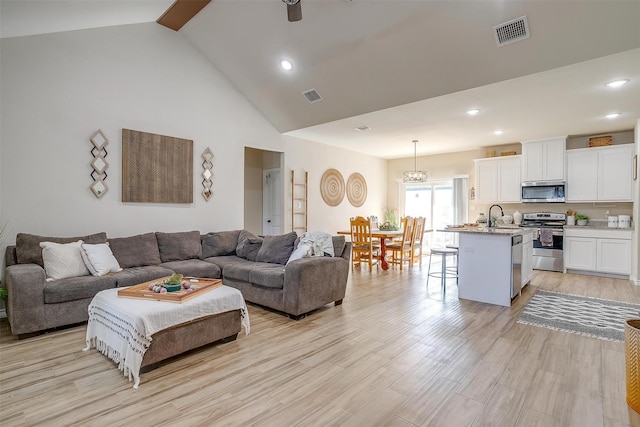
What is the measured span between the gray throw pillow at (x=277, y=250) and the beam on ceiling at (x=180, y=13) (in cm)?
332

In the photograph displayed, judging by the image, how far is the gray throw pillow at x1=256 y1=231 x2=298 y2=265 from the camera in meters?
4.27

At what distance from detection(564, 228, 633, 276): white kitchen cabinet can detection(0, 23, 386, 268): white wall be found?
636 cm

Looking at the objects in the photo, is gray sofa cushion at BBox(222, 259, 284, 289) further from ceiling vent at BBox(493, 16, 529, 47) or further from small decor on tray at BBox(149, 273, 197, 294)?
ceiling vent at BBox(493, 16, 529, 47)

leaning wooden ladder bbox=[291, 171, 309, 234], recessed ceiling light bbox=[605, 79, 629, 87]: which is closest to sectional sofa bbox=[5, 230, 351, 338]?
leaning wooden ladder bbox=[291, 171, 309, 234]

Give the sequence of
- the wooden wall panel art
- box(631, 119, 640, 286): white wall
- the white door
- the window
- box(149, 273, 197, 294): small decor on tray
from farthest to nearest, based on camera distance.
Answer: the window, the white door, box(631, 119, 640, 286): white wall, the wooden wall panel art, box(149, 273, 197, 294): small decor on tray

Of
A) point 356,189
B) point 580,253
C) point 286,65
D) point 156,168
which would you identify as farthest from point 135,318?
point 580,253

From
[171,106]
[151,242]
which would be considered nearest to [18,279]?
[151,242]

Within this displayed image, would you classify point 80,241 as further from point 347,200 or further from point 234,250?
point 347,200

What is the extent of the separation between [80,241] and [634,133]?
891 centimetres

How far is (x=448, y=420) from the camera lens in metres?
1.83

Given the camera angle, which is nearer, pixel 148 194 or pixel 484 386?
pixel 484 386

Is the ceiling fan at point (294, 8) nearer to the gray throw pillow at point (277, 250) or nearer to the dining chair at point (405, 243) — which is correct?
the gray throw pillow at point (277, 250)

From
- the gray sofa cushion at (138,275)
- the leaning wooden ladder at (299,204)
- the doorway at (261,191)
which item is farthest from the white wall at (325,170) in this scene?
the gray sofa cushion at (138,275)

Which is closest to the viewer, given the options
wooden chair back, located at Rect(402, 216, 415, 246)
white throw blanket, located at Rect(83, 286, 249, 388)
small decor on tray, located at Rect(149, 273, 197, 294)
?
white throw blanket, located at Rect(83, 286, 249, 388)
